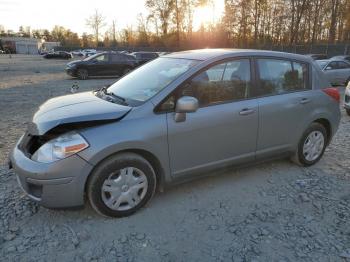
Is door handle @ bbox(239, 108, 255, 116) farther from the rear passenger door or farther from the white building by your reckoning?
the white building

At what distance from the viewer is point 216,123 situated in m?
3.76

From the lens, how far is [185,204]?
12.3 feet

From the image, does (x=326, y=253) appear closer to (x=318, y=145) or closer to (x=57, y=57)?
(x=318, y=145)

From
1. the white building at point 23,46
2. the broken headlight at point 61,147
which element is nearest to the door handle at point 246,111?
the broken headlight at point 61,147

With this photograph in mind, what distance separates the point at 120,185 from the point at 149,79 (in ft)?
4.57

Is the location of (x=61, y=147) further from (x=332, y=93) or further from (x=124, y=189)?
(x=332, y=93)

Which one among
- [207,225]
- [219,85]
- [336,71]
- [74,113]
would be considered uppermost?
[219,85]

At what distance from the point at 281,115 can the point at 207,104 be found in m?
1.16

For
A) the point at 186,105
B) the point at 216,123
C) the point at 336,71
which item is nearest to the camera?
the point at 186,105

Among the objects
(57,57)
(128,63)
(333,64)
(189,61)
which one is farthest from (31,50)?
(189,61)

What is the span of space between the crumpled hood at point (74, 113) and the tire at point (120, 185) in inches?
17.2

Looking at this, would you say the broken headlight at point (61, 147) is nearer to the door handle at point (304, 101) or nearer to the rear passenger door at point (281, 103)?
the rear passenger door at point (281, 103)

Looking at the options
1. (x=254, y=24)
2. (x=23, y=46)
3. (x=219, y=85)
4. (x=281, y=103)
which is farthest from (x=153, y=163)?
(x=23, y=46)

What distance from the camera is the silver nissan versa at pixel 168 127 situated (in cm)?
315
